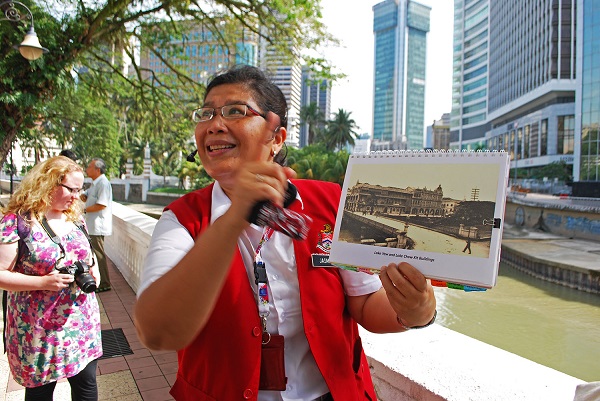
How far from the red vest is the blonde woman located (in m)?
1.32

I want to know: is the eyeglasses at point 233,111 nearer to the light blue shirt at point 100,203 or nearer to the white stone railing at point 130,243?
the white stone railing at point 130,243

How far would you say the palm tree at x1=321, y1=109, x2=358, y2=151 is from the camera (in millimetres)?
64312

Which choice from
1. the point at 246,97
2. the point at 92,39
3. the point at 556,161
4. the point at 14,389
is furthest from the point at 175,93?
the point at 556,161

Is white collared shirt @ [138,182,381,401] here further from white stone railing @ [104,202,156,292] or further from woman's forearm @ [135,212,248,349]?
white stone railing @ [104,202,156,292]

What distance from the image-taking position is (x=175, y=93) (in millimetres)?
9859

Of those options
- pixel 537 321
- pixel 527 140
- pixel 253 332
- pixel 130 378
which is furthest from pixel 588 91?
pixel 253 332

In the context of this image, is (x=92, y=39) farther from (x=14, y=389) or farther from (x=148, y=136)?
(x=14, y=389)

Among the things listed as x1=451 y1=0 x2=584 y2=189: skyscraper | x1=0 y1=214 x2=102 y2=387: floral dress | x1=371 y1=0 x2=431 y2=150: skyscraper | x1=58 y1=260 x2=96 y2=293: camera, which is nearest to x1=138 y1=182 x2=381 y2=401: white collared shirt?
x1=58 y1=260 x2=96 y2=293: camera

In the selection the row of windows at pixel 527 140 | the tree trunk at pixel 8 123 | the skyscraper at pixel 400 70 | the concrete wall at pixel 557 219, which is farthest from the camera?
the skyscraper at pixel 400 70

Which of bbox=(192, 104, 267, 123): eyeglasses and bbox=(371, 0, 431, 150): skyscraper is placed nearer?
bbox=(192, 104, 267, 123): eyeglasses

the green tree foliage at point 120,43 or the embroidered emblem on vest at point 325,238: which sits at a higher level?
the green tree foliage at point 120,43

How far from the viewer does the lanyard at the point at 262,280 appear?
1.24m

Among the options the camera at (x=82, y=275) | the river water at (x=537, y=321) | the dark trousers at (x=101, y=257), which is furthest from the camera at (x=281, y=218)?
the river water at (x=537, y=321)

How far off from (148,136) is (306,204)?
10.1 meters
